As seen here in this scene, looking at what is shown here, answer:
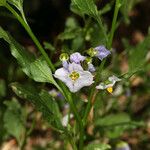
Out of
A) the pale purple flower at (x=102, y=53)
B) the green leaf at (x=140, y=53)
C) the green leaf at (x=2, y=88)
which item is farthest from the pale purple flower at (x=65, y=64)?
the green leaf at (x=2, y=88)

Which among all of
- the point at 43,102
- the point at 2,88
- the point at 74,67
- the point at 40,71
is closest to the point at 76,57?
the point at 74,67

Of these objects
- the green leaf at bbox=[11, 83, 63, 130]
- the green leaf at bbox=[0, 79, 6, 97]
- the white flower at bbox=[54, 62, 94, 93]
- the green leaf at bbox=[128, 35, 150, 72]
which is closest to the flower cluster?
the white flower at bbox=[54, 62, 94, 93]

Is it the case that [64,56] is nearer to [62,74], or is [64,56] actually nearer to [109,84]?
[62,74]

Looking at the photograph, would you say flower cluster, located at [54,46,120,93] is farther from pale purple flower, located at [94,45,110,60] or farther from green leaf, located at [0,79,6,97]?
green leaf, located at [0,79,6,97]

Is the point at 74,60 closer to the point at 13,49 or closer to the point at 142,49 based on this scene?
the point at 13,49

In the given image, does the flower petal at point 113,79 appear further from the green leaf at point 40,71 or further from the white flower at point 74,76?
the green leaf at point 40,71
